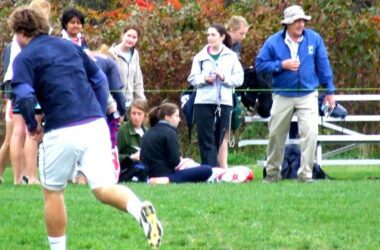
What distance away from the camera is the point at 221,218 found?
1072cm

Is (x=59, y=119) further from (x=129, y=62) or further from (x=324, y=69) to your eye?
(x=129, y=62)

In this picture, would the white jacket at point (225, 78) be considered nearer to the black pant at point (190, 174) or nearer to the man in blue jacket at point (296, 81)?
the man in blue jacket at point (296, 81)

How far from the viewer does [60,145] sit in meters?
8.41

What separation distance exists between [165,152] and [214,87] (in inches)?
48.6

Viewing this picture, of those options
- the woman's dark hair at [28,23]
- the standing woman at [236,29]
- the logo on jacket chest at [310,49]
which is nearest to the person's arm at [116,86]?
the standing woman at [236,29]

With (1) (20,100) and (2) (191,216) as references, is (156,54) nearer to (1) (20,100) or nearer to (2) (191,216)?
(2) (191,216)

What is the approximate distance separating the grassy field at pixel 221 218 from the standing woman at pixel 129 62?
2.62 m

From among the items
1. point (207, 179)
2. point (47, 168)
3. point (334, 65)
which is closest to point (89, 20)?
point (334, 65)

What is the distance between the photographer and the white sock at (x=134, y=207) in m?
8.23

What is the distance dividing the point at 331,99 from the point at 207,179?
172 cm

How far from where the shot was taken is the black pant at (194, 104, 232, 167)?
1536cm

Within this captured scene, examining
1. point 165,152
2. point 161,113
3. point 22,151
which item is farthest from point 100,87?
point 161,113

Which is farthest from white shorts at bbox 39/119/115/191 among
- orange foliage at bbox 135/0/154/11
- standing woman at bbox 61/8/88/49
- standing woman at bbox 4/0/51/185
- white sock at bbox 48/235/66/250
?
orange foliage at bbox 135/0/154/11

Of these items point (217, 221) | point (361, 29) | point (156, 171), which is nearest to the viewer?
point (217, 221)
